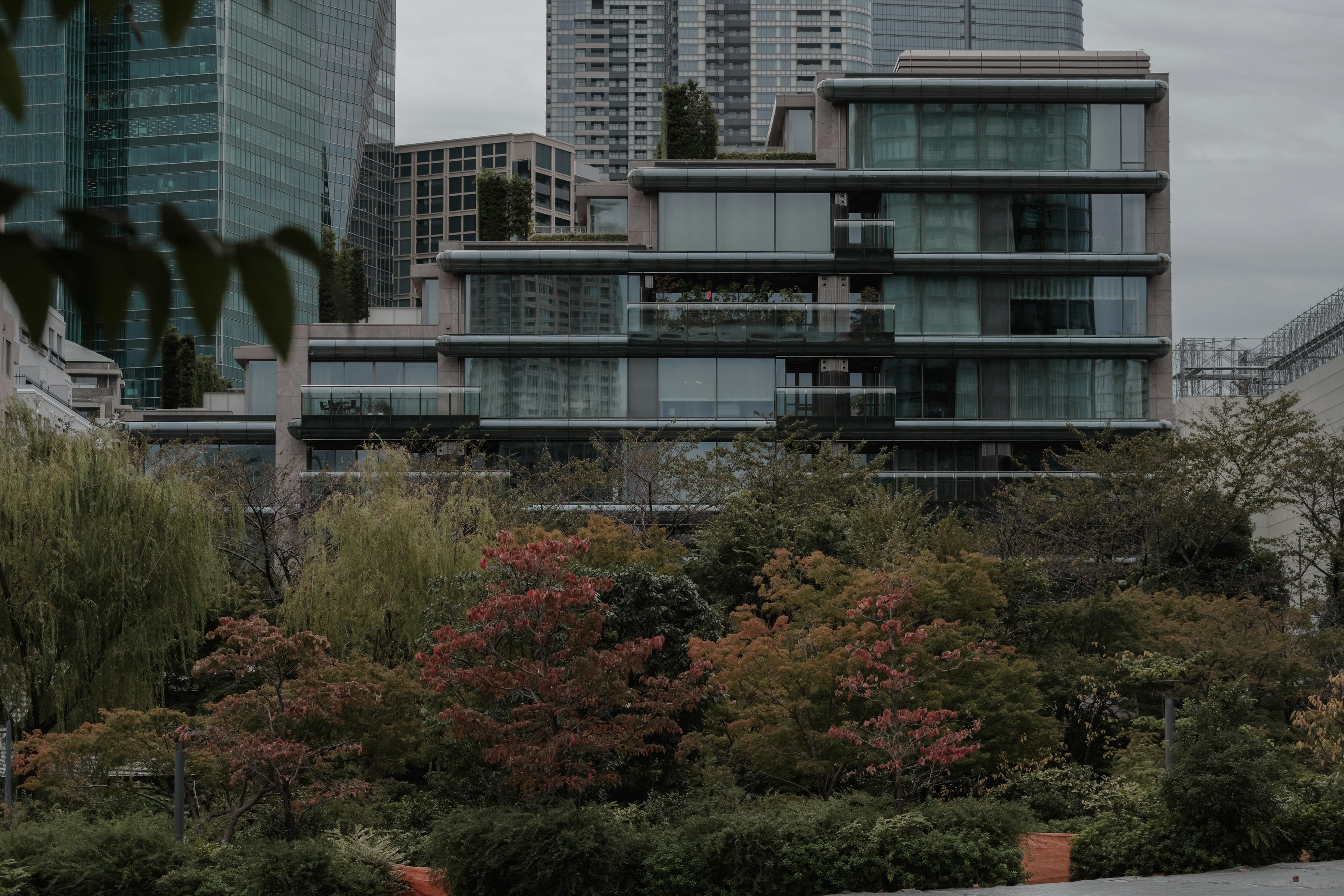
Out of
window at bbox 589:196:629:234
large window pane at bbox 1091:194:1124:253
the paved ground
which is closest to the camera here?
the paved ground

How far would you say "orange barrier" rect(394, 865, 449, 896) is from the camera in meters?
20.2

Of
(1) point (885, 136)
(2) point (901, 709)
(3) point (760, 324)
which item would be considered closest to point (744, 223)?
(3) point (760, 324)

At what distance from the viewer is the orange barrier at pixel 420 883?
20156mm

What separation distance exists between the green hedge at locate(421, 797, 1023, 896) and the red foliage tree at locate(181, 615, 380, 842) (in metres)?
2.77

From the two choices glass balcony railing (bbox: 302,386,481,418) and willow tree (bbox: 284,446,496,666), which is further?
glass balcony railing (bbox: 302,386,481,418)

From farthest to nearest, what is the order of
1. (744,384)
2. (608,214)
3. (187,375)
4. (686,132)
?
1. (187,375)
2. (608,214)
3. (686,132)
4. (744,384)

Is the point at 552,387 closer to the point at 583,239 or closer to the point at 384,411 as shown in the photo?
the point at 583,239

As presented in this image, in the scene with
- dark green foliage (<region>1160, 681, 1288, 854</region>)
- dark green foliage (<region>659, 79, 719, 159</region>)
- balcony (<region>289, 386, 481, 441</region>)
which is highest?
dark green foliage (<region>659, 79, 719, 159</region>)

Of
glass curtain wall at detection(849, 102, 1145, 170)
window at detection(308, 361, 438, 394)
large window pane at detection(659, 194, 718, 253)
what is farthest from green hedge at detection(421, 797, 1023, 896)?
glass curtain wall at detection(849, 102, 1145, 170)

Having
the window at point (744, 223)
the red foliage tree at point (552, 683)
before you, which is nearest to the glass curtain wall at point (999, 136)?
the window at point (744, 223)

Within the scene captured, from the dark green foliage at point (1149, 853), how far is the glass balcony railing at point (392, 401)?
37833mm

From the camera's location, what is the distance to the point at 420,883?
20.5m

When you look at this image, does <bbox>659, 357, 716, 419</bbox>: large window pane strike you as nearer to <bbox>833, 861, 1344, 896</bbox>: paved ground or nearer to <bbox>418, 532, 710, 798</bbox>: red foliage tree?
<bbox>418, 532, 710, 798</bbox>: red foliage tree

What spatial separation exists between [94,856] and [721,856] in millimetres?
8342
